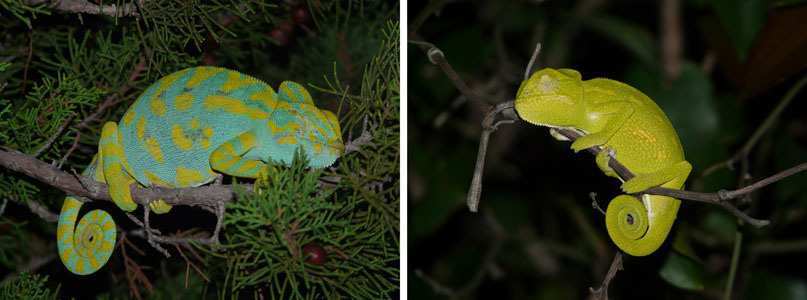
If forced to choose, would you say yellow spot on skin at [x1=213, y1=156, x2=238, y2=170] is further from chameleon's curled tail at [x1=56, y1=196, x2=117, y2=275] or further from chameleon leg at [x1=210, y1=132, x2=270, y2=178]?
chameleon's curled tail at [x1=56, y1=196, x2=117, y2=275]

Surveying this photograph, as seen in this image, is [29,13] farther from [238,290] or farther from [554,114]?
[554,114]

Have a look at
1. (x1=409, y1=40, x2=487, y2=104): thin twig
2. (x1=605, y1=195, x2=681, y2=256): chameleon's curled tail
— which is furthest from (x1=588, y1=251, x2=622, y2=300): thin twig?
(x1=409, y1=40, x2=487, y2=104): thin twig

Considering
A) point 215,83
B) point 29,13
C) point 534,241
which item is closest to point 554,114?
point 215,83

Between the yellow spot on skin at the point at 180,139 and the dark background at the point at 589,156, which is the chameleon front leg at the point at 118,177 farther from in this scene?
the dark background at the point at 589,156

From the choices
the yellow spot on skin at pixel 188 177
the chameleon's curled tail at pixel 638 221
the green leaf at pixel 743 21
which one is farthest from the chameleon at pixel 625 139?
the green leaf at pixel 743 21

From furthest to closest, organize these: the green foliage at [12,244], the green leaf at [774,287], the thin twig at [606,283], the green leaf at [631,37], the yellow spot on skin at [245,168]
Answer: the green leaf at [631,37], the green leaf at [774,287], the green foliage at [12,244], the yellow spot on skin at [245,168], the thin twig at [606,283]

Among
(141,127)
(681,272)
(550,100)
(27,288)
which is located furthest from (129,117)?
(681,272)
